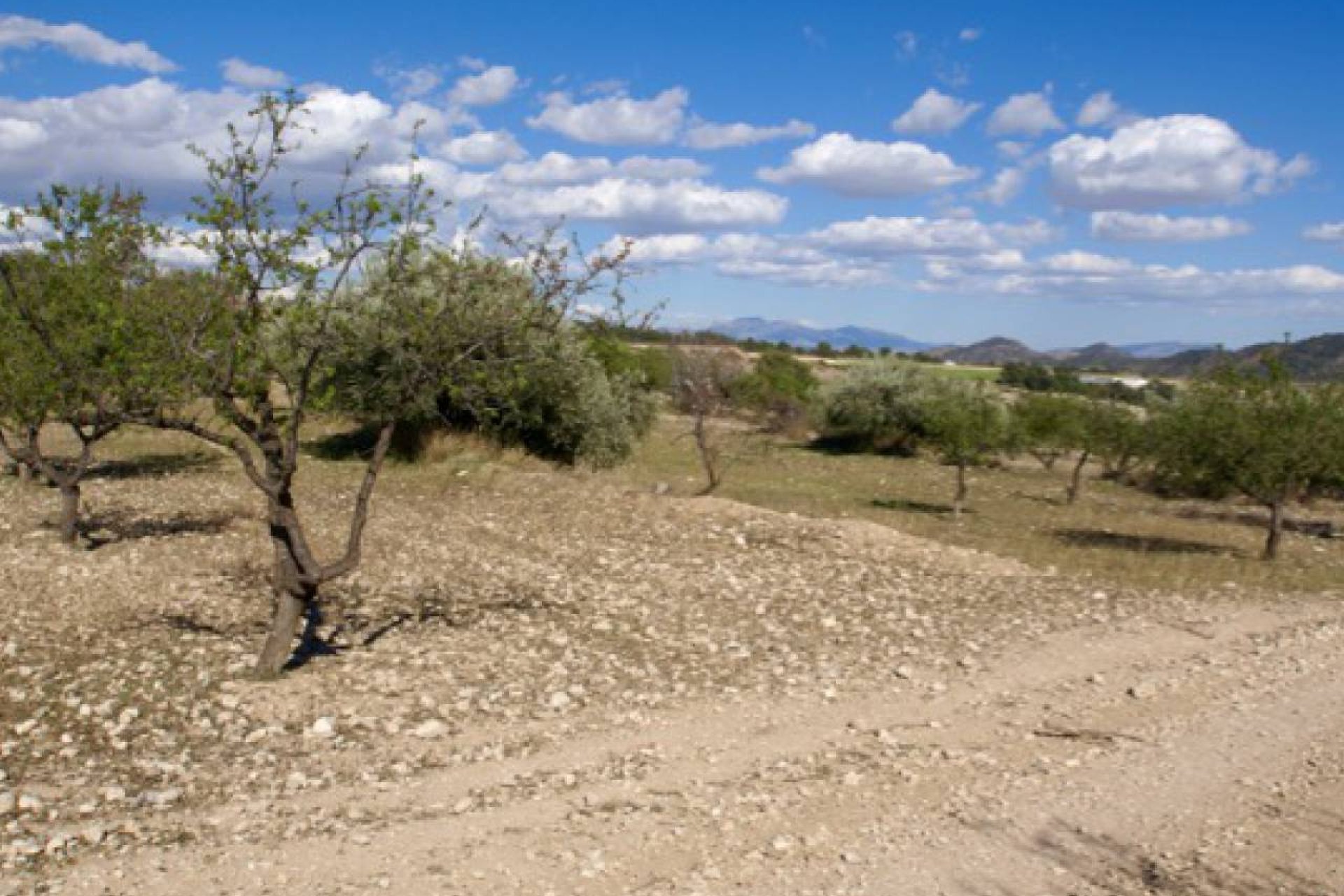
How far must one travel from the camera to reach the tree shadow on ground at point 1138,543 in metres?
20.5

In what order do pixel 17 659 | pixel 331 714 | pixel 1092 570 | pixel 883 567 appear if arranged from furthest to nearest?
1. pixel 1092 570
2. pixel 883 567
3. pixel 17 659
4. pixel 331 714

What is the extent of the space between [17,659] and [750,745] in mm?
7127

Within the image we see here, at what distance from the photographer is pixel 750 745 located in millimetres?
8773

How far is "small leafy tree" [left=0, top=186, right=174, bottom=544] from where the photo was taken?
31.2 ft

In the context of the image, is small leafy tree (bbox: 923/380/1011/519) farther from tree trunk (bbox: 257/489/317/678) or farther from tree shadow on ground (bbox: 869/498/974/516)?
tree trunk (bbox: 257/489/317/678)

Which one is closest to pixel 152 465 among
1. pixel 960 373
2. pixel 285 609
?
pixel 285 609

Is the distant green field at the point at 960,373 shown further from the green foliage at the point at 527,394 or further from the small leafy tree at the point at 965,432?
the green foliage at the point at 527,394

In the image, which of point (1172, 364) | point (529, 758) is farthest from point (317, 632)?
point (1172, 364)

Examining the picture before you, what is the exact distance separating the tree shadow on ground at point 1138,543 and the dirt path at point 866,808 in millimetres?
10239

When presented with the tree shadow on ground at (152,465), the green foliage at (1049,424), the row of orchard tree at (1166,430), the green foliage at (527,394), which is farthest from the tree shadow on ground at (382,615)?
the green foliage at (1049,424)

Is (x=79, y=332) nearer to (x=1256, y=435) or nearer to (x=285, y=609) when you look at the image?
(x=285, y=609)

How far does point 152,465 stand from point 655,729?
1784 centimetres

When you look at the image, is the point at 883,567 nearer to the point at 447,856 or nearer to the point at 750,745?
the point at 750,745

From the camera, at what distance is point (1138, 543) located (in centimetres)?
2167
